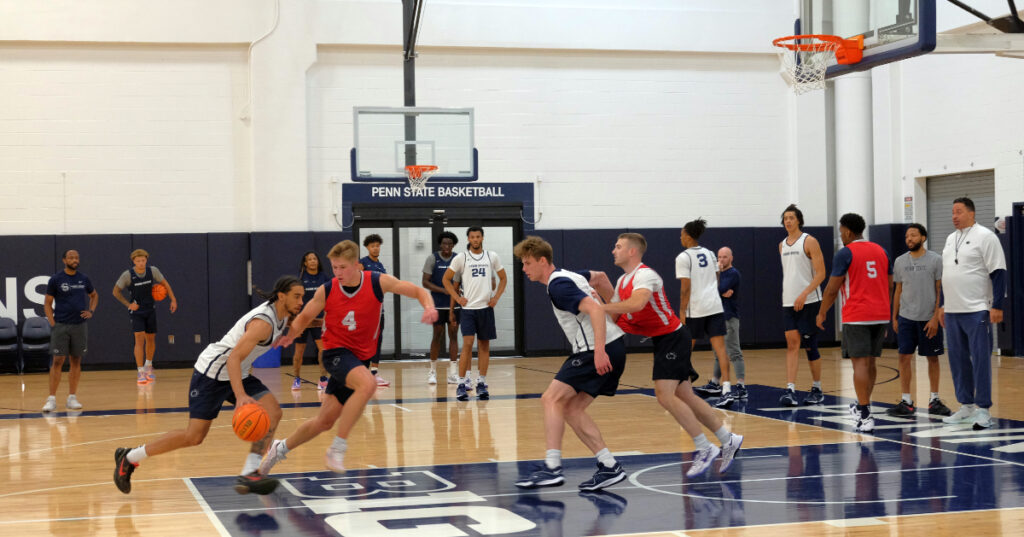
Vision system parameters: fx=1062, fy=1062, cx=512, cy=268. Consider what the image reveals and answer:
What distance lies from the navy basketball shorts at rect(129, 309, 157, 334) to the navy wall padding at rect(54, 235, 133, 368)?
230 cm

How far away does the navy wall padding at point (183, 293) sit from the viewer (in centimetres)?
1739

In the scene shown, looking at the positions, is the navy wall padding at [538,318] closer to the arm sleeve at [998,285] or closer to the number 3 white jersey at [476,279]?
the number 3 white jersey at [476,279]

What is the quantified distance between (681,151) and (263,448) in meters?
13.6

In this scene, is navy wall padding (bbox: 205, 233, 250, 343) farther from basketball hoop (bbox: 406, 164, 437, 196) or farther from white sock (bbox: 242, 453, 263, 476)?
white sock (bbox: 242, 453, 263, 476)

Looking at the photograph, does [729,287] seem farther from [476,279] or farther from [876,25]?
[876,25]

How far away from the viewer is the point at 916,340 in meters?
10.0

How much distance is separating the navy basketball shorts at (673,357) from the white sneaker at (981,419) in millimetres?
3223

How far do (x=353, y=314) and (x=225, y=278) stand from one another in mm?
11256

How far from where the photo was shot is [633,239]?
716cm

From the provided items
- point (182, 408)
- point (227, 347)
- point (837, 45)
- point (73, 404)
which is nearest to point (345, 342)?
point (227, 347)

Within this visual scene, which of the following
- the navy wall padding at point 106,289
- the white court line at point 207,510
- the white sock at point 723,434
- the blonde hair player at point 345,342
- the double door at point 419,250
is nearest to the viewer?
the white court line at point 207,510

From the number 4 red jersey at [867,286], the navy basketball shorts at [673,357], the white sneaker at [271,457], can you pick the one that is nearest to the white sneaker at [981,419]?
the number 4 red jersey at [867,286]

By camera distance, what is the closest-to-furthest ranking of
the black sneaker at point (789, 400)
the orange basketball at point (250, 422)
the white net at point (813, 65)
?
the orange basketball at point (250, 422) < the white net at point (813, 65) < the black sneaker at point (789, 400)

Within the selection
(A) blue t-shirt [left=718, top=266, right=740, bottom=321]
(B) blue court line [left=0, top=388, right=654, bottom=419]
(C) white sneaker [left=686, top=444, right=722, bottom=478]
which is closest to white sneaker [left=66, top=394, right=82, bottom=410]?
(B) blue court line [left=0, top=388, right=654, bottom=419]
